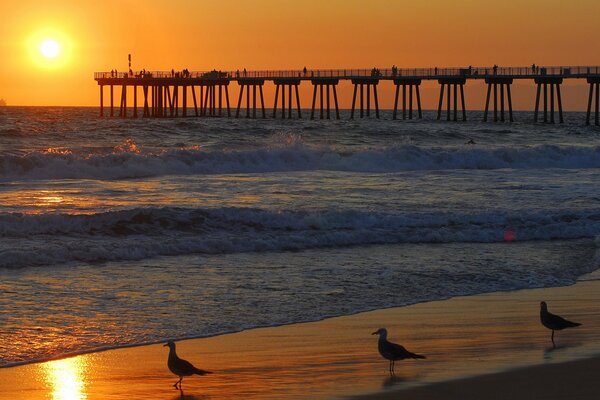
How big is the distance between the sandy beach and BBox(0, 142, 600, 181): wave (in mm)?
22222

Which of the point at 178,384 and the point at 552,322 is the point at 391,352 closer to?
the point at 178,384

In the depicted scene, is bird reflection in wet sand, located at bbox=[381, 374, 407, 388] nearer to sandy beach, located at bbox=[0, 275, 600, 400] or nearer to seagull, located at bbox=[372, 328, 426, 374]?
sandy beach, located at bbox=[0, 275, 600, 400]

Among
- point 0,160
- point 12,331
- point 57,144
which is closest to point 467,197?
point 0,160

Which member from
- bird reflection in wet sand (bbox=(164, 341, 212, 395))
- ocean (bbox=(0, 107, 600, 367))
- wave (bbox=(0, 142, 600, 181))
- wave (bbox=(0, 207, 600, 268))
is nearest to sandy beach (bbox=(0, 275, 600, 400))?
bird reflection in wet sand (bbox=(164, 341, 212, 395))

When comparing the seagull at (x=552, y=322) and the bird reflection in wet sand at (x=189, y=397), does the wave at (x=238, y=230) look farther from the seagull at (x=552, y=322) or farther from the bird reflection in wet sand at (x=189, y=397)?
the seagull at (x=552, y=322)

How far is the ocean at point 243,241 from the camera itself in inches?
473

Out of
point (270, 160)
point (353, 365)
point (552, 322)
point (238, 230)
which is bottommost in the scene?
point (270, 160)

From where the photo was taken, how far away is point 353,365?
9625 mm

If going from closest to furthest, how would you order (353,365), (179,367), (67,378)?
1. (179,367)
2. (67,378)
3. (353,365)

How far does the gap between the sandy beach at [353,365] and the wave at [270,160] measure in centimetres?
2222

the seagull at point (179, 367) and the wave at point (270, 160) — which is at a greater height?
the seagull at point (179, 367)

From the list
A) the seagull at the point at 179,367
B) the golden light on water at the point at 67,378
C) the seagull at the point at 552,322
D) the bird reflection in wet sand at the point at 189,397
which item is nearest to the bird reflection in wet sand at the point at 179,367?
the seagull at the point at 179,367

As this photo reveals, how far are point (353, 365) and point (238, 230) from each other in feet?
33.0

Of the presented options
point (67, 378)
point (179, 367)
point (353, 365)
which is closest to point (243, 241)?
point (353, 365)
